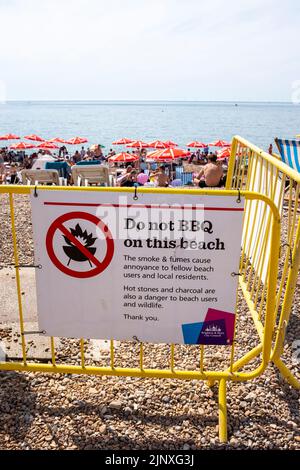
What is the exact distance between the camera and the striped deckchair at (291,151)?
7.90m

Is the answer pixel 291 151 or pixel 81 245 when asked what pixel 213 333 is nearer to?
pixel 81 245

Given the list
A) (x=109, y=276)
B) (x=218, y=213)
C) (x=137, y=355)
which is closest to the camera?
(x=218, y=213)

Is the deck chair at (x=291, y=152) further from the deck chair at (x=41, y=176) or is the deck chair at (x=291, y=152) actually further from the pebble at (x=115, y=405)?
the pebble at (x=115, y=405)

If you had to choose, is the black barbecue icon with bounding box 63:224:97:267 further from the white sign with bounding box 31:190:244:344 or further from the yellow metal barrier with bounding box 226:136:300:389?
the yellow metal barrier with bounding box 226:136:300:389

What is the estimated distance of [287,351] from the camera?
389 cm

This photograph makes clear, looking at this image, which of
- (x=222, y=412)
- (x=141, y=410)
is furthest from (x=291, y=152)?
(x=141, y=410)

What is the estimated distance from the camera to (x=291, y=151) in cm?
812

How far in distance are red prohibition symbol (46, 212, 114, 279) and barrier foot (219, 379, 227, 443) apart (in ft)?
4.32

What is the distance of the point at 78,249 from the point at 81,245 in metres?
0.03

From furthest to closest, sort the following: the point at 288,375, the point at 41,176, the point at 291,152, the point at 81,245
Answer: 1. the point at 41,176
2. the point at 291,152
3. the point at 288,375
4. the point at 81,245

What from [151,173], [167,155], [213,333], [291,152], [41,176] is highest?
[291,152]
